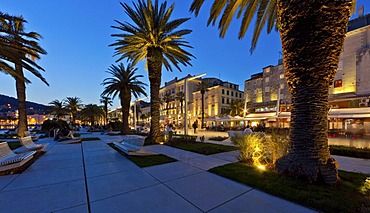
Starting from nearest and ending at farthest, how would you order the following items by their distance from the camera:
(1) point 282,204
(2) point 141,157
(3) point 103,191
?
(1) point 282,204, (3) point 103,191, (2) point 141,157

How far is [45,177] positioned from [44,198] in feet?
6.21

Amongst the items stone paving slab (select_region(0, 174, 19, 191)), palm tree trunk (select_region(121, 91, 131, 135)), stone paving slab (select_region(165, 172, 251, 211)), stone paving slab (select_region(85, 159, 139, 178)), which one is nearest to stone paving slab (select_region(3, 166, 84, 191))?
stone paving slab (select_region(0, 174, 19, 191))

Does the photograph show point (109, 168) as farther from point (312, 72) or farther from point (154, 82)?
point (154, 82)

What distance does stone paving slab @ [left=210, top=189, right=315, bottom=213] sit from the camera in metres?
3.29

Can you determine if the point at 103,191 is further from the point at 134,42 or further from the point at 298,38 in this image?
the point at 134,42

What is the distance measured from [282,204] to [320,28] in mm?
4264

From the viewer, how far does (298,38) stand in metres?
4.54

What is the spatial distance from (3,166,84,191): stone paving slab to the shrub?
579 cm

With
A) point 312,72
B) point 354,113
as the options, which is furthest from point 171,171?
A: point 354,113

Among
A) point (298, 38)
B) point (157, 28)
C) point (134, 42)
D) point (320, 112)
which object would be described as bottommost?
point (320, 112)

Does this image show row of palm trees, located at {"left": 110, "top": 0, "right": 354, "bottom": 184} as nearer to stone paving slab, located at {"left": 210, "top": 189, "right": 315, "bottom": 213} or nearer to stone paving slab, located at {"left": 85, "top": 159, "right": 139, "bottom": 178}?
stone paving slab, located at {"left": 210, "top": 189, "right": 315, "bottom": 213}

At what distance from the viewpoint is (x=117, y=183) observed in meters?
4.73

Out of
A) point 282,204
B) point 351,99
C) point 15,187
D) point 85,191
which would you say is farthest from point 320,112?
point 351,99

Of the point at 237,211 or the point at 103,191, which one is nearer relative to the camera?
the point at 237,211
